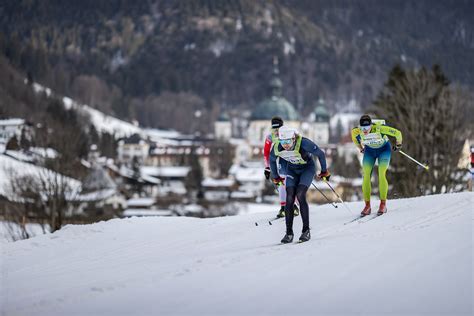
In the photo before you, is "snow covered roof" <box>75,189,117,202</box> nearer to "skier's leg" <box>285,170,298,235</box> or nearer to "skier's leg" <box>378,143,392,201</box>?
"skier's leg" <box>378,143,392,201</box>

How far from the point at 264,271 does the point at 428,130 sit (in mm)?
24007

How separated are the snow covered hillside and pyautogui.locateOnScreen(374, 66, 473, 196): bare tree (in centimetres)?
1670

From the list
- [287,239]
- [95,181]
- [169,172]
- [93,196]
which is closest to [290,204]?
[287,239]

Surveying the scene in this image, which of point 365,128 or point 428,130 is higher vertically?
point 365,128

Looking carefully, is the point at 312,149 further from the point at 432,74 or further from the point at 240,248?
the point at 432,74

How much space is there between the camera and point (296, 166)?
10.3 meters

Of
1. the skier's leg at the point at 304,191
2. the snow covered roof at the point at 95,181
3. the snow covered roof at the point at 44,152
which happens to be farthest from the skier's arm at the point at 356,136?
the snow covered roof at the point at 95,181

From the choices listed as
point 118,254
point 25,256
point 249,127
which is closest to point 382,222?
point 118,254

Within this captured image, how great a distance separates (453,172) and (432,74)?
617 cm

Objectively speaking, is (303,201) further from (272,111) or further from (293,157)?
(272,111)

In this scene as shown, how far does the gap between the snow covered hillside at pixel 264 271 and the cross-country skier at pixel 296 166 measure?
0.40 m

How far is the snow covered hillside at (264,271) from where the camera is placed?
6.52 meters

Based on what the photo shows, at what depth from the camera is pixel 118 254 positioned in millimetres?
10750

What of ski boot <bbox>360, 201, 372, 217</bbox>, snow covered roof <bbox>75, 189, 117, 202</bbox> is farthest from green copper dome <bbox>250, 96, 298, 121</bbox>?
ski boot <bbox>360, 201, 372, 217</bbox>
